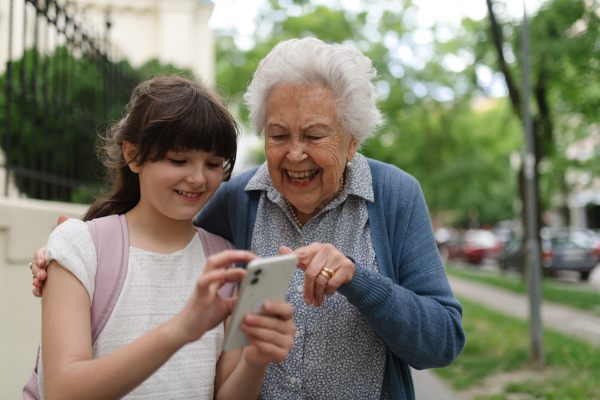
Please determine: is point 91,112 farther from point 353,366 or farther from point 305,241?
point 353,366

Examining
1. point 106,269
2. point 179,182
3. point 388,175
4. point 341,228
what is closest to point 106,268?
point 106,269

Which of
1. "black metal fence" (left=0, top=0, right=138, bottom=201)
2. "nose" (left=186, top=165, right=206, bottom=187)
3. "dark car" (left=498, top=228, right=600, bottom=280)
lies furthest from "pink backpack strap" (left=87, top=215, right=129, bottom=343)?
"dark car" (left=498, top=228, right=600, bottom=280)

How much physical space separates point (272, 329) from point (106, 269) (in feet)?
1.80

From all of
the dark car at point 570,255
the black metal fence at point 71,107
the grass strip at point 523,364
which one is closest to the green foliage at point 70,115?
the black metal fence at point 71,107

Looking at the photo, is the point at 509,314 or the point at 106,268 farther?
the point at 509,314

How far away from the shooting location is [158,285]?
1692mm

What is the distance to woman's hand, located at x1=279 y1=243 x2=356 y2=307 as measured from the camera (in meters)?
1.50

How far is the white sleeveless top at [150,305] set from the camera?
5.05 ft

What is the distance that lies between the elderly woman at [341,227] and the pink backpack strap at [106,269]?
58cm

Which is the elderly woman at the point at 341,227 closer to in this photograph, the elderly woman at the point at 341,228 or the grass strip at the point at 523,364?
the elderly woman at the point at 341,228

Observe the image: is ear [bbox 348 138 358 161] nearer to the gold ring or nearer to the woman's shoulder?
the woman's shoulder

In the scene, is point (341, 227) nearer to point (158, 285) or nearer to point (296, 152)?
point (296, 152)

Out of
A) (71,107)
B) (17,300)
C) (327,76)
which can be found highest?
(71,107)

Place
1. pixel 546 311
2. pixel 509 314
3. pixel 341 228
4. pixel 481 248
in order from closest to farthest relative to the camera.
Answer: pixel 341 228 < pixel 509 314 < pixel 546 311 < pixel 481 248
